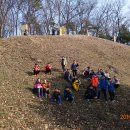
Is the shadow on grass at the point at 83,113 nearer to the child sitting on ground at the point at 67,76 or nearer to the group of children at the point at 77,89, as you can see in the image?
the group of children at the point at 77,89

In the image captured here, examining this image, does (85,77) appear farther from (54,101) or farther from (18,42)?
(18,42)

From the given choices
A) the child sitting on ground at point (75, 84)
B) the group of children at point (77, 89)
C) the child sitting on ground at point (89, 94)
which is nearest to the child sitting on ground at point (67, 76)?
the group of children at point (77, 89)

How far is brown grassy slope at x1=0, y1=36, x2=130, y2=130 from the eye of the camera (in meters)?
20.6

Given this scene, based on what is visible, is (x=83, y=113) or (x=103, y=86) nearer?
(x=83, y=113)

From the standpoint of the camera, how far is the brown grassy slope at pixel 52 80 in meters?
20.6

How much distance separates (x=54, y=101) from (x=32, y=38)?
583 inches

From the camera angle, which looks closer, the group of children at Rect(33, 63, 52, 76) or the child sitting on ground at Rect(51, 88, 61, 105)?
the child sitting on ground at Rect(51, 88, 61, 105)

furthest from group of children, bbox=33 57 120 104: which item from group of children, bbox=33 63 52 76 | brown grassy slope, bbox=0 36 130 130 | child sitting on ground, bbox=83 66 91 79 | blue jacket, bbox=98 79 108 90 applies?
group of children, bbox=33 63 52 76

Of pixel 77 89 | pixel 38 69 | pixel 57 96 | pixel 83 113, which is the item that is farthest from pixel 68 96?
pixel 38 69

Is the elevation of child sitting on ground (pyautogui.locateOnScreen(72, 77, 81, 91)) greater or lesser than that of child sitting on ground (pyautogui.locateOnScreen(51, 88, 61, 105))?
greater

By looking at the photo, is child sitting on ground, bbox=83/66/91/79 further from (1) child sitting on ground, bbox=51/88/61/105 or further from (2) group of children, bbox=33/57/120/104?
(1) child sitting on ground, bbox=51/88/61/105

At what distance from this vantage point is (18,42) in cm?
Answer: 3550

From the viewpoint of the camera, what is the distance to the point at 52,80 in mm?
27078

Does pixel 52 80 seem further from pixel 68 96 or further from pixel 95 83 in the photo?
pixel 68 96
